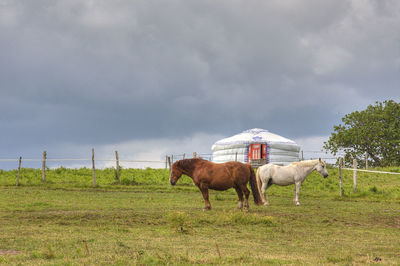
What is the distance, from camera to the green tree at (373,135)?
3572 cm

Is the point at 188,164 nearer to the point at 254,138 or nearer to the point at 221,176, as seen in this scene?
the point at 221,176

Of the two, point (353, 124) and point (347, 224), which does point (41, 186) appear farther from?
point (353, 124)

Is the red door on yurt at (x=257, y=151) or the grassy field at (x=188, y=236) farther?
the red door on yurt at (x=257, y=151)

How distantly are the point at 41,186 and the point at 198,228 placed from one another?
15.5 meters

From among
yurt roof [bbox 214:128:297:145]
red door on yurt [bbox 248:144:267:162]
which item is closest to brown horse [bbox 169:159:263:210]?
red door on yurt [bbox 248:144:267:162]

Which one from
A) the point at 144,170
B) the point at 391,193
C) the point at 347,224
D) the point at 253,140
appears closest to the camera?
the point at 347,224

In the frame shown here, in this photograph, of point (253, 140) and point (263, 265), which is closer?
point (263, 265)

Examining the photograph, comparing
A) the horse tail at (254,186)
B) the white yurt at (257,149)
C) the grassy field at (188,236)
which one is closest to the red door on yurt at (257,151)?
the white yurt at (257,149)

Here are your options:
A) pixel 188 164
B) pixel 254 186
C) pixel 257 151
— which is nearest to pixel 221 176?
pixel 188 164

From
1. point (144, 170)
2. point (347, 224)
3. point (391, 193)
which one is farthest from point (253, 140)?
point (347, 224)

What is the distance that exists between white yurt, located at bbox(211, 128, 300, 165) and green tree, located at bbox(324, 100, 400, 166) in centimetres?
515

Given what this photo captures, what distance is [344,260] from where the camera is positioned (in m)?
6.03

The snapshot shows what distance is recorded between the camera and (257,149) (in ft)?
111

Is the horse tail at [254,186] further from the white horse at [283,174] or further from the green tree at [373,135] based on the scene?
the green tree at [373,135]
